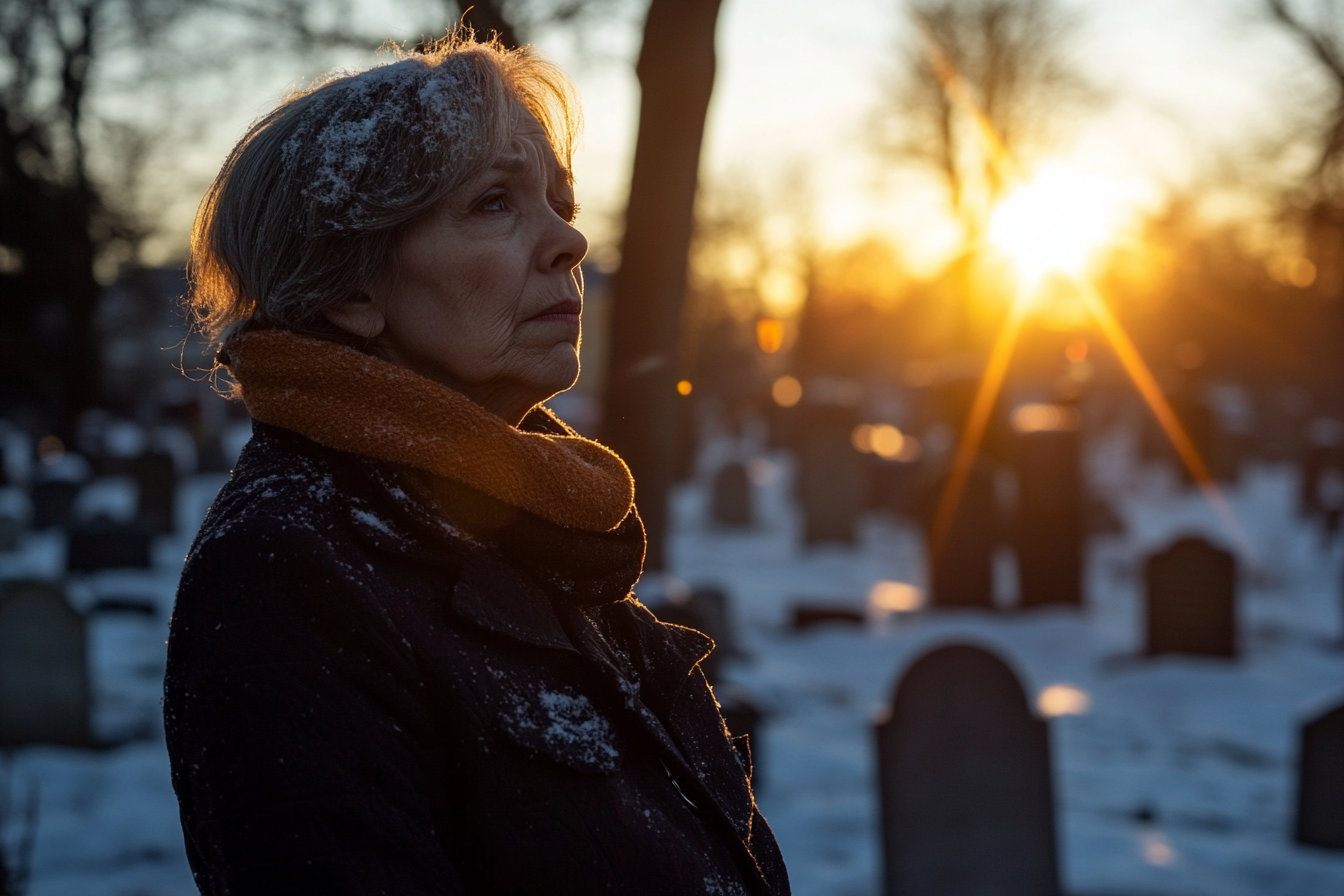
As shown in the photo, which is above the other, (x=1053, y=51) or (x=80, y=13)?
(x=1053, y=51)

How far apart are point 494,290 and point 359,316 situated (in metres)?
0.17

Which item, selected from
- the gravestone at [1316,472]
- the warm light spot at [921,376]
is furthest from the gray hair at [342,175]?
the warm light spot at [921,376]

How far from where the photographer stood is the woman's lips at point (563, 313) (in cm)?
156

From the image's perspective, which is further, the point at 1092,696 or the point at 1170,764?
the point at 1092,696

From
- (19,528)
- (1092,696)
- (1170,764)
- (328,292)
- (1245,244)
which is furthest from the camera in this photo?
(1245,244)

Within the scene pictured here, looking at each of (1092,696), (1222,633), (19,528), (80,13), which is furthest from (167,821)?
(80,13)

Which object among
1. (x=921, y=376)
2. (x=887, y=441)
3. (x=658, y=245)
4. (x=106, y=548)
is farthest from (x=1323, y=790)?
(x=921, y=376)

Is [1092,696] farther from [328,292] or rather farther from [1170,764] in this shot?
[328,292]

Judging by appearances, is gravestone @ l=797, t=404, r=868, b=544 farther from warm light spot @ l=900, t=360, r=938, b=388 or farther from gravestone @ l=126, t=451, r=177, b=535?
gravestone @ l=126, t=451, r=177, b=535

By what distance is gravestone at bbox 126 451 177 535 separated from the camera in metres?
13.7

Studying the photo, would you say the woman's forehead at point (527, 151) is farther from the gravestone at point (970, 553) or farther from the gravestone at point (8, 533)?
the gravestone at point (8, 533)

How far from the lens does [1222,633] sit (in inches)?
335

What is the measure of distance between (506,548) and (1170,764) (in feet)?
20.5

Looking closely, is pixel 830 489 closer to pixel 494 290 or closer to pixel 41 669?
pixel 41 669
